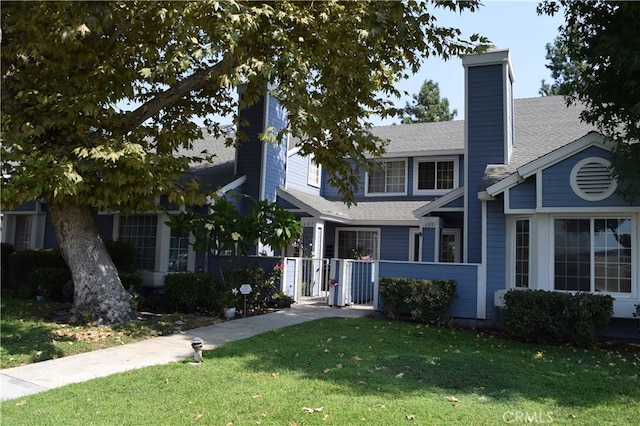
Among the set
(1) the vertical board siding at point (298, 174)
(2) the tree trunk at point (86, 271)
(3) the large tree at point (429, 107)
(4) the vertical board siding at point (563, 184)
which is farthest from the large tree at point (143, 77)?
(3) the large tree at point (429, 107)

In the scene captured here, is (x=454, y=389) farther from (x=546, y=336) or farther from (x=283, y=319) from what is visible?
(x=283, y=319)

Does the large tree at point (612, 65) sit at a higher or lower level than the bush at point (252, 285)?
higher

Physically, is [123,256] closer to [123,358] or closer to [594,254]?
[123,358]

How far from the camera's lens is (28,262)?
52.0ft

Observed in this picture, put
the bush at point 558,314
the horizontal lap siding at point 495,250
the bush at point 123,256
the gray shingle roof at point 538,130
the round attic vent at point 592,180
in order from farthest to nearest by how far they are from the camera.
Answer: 1. the bush at point 123,256
2. the gray shingle roof at point 538,130
3. the horizontal lap siding at point 495,250
4. the round attic vent at point 592,180
5. the bush at point 558,314

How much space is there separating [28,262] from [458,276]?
1386cm

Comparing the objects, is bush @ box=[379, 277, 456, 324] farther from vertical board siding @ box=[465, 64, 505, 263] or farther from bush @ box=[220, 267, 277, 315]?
bush @ box=[220, 267, 277, 315]

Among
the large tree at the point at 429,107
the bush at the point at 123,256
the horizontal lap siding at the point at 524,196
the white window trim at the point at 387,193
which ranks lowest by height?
the bush at the point at 123,256

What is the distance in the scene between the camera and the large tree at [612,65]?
7.78 metres

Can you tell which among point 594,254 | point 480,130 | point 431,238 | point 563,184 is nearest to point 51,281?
point 431,238

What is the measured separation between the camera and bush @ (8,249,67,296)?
15467mm

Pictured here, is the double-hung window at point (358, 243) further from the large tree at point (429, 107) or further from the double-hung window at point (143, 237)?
the large tree at point (429, 107)

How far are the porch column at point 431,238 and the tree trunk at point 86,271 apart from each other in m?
8.16

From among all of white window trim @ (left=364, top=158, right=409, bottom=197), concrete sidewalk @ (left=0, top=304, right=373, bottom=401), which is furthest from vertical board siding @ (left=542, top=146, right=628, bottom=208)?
white window trim @ (left=364, top=158, right=409, bottom=197)
